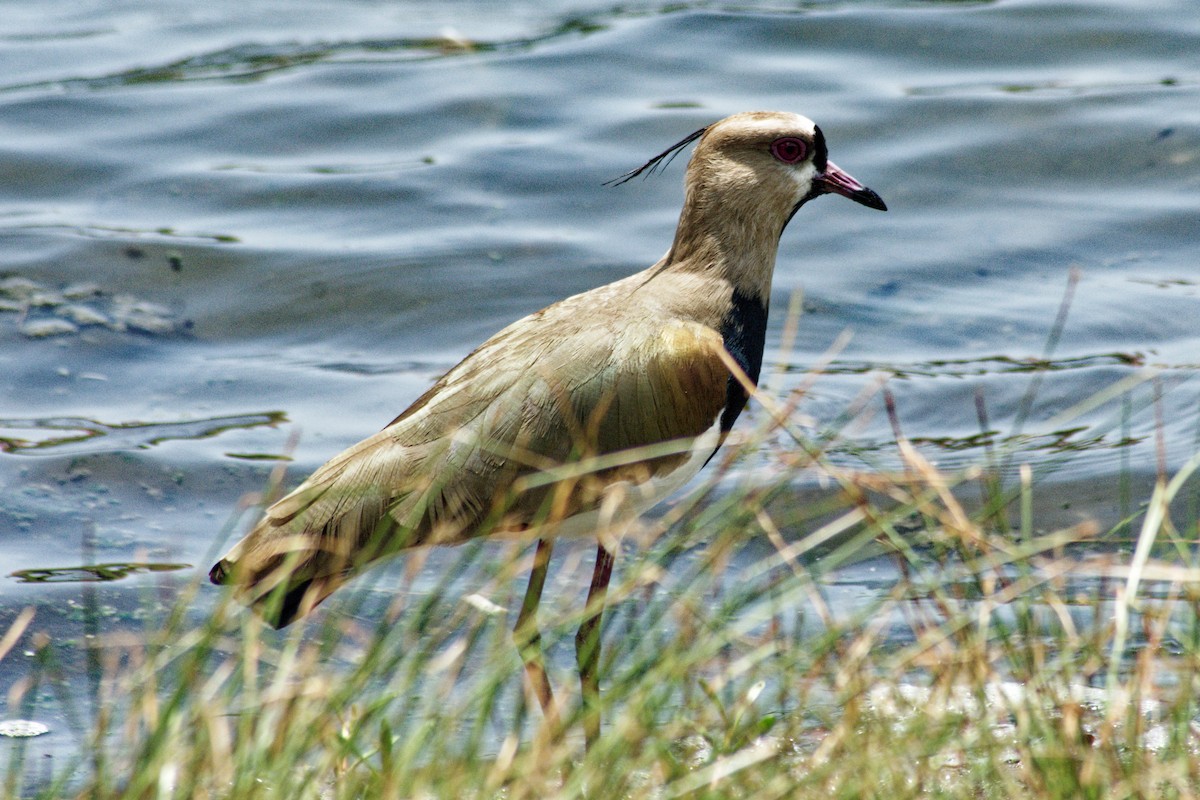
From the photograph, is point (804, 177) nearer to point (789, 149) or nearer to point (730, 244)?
point (789, 149)

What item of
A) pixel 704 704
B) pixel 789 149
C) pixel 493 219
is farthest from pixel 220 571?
pixel 493 219

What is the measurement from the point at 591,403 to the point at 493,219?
177 inches

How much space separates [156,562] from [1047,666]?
363 cm

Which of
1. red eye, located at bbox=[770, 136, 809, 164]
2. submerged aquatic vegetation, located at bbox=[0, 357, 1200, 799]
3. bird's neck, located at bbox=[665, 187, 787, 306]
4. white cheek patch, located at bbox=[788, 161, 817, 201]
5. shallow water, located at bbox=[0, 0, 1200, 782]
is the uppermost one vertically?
red eye, located at bbox=[770, 136, 809, 164]

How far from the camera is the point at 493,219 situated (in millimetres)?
8852

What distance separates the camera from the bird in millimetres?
4289

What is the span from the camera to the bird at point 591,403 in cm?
429

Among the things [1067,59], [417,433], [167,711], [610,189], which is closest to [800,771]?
[167,711]

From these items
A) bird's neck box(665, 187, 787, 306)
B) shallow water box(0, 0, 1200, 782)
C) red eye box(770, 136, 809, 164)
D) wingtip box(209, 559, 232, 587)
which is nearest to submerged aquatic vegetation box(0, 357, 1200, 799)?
wingtip box(209, 559, 232, 587)

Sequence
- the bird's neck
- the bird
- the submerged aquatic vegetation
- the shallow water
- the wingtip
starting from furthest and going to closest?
the shallow water
the bird's neck
the bird
the wingtip
the submerged aquatic vegetation

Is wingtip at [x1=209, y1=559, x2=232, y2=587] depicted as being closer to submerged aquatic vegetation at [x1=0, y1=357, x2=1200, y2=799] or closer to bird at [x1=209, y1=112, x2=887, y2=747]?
bird at [x1=209, y1=112, x2=887, y2=747]

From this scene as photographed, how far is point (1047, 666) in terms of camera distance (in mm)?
3084

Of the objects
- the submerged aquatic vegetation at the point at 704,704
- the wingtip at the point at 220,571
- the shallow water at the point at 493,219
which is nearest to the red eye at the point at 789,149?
the submerged aquatic vegetation at the point at 704,704

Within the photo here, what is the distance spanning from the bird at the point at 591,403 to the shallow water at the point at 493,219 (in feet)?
5.42
